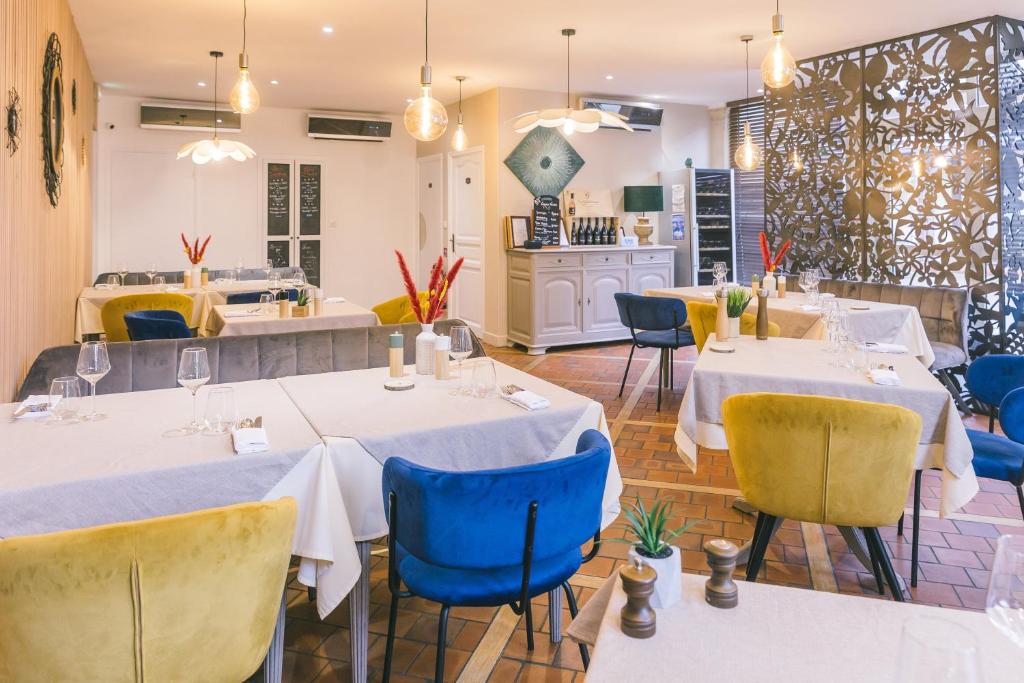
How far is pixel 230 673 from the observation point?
1.53 m

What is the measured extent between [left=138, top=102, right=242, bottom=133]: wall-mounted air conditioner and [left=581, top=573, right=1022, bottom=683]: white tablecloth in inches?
378

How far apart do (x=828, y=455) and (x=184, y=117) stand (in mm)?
9089

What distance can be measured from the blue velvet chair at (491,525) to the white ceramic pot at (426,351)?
1.08m

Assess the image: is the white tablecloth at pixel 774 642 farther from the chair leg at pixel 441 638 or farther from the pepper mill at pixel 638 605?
the chair leg at pixel 441 638

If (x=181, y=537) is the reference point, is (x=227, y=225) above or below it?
above

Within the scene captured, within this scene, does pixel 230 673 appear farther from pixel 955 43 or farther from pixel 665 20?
pixel 955 43

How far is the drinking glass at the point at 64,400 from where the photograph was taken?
2.30 metres

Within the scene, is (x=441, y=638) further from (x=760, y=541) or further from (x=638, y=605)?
(x=760, y=541)

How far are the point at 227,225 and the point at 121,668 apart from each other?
9279mm

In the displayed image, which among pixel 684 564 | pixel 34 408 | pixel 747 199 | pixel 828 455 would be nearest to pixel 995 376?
pixel 828 455

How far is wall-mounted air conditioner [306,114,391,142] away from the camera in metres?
10.1

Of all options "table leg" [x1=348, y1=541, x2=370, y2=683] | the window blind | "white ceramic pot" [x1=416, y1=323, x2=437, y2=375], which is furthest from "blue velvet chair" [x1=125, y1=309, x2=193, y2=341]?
the window blind

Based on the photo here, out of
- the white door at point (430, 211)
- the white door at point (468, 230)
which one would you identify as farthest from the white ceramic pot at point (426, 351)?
the white door at point (430, 211)

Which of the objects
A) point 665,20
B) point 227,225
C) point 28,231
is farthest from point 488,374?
point 227,225
